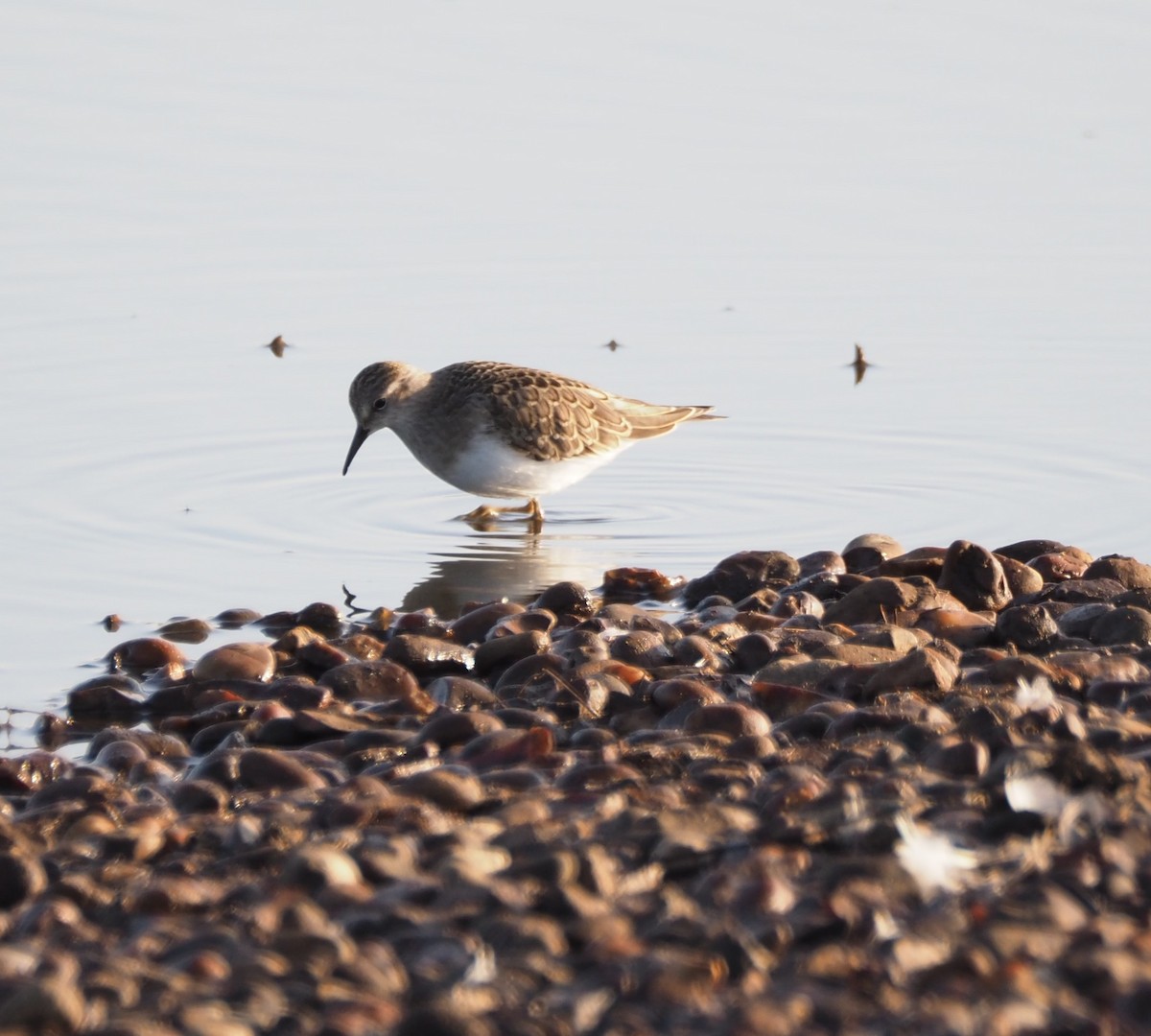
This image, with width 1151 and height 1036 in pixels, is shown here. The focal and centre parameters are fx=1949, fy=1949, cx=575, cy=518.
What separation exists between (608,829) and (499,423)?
18.5 feet

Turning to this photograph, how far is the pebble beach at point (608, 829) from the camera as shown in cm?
382

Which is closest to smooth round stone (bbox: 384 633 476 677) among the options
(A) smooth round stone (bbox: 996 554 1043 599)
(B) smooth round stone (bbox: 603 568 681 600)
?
(B) smooth round stone (bbox: 603 568 681 600)

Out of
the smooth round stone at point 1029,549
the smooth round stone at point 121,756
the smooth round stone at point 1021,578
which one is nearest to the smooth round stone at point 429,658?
the smooth round stone at point 121,756

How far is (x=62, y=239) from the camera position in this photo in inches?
551

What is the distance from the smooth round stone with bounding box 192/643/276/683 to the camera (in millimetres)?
7004

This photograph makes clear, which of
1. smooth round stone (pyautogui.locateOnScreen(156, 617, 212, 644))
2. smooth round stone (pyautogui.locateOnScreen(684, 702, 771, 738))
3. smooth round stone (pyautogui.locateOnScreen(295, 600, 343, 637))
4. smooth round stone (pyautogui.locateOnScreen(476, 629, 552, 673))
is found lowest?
smooth round stone (pyautogui.locateOnScreen(156, 617, 212, 644))

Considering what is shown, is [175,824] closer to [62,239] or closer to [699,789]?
[699,789]

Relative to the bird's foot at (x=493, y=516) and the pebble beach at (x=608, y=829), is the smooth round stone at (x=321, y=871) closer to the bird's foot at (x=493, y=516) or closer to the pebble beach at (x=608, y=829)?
the pebble beach at (x=608, y=829)

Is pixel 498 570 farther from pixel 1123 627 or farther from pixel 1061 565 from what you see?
pixel 1123 627

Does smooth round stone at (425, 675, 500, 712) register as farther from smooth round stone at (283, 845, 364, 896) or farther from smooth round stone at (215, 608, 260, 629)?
smooth round stone at (283, 845, 364, 896)

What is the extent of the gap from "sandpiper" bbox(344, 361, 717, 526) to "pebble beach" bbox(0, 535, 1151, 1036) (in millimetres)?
2552

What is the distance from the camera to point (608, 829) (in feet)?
15.6

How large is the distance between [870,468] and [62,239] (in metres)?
6.49

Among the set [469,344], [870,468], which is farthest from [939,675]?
[469,344]
